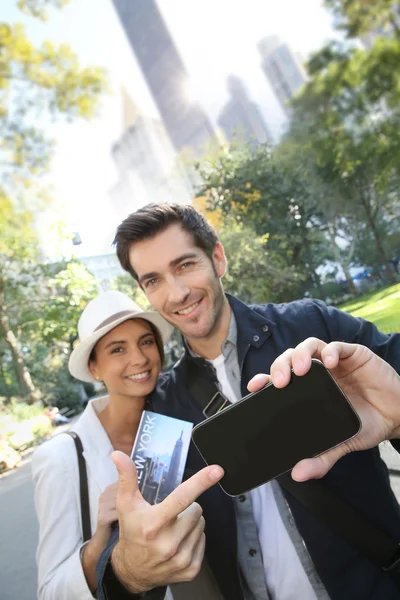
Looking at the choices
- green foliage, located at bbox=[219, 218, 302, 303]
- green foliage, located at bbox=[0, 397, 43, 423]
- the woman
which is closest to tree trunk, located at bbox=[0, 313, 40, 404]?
green foliage, located at bbox=[0, 397, 43, 423]

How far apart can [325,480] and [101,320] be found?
52.6 inches

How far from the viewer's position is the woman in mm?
1384

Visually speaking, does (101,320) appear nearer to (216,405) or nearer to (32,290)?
(216,405)

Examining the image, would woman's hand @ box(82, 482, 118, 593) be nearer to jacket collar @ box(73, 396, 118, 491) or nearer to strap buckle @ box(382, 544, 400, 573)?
jacket collar @ box(73, 396, 118, 491)

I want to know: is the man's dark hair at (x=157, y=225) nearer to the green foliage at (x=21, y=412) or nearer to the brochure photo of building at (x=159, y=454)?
the brochure photo of building at (x=159, y=454)

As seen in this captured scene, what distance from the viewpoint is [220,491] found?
1.53 metres

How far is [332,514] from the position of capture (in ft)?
4.63

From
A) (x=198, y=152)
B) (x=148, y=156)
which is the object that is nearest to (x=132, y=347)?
(x=198, y=152)

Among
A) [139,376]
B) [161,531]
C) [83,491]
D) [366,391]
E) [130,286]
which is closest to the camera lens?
[161,531]

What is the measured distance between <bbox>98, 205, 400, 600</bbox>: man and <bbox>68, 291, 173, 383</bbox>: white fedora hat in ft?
0.73

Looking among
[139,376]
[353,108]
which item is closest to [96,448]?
[139,376]

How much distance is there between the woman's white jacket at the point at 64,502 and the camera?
137 centimetres

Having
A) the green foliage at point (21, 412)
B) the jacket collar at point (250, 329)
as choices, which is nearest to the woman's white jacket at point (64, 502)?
the jacket collar at point (250, 329)

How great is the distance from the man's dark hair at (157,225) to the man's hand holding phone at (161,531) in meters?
1.20
